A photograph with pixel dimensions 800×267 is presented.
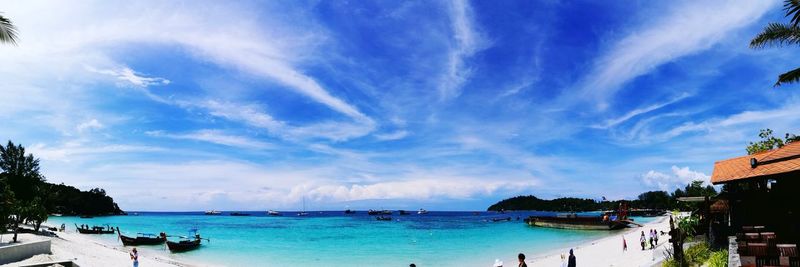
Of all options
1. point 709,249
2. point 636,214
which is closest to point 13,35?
point 709,249

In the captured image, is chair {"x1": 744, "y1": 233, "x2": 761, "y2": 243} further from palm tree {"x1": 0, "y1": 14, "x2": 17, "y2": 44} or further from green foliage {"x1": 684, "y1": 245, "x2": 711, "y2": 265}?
palm tree {"x1": 0, "y1": 14, "x2": 17, "y2": 44}

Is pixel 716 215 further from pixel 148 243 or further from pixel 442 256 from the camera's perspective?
pixel 148 243

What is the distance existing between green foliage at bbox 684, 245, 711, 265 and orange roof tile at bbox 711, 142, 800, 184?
2.37m

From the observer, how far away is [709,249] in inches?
600

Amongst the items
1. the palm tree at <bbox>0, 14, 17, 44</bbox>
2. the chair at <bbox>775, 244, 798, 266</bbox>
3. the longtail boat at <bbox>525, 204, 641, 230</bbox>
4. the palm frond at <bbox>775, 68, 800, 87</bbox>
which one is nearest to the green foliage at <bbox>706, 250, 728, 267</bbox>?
Answer: the chair at <bbox>775, 244, 798, 266</bbox>

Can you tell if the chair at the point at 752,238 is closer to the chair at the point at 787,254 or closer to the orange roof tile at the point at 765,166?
the chair at the point at 787,254

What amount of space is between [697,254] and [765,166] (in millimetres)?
3511

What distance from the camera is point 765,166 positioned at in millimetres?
13984

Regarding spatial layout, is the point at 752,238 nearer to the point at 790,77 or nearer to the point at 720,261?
the point at 720,261

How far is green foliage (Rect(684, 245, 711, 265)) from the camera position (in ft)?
46.8

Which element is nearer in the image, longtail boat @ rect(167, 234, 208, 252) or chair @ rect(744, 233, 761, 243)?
chair @ rect(744, 233, 761, 243)

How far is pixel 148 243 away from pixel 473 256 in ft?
109

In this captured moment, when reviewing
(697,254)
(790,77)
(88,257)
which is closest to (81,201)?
(88,257)

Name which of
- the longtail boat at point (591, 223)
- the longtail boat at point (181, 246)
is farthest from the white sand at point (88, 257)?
the longtail boat at point (591, 223)
